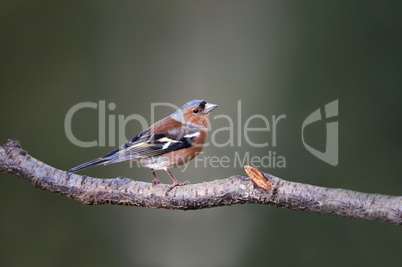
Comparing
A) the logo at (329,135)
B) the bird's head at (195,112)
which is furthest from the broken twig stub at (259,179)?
the logo at (329,135)

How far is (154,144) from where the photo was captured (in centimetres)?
342

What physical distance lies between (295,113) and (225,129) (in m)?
0.77

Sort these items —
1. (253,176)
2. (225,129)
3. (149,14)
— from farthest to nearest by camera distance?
(149,14)
(225,129)
(253,176)

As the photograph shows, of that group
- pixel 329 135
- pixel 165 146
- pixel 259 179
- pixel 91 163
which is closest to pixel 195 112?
pixel 165 146

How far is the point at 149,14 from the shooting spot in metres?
4.80

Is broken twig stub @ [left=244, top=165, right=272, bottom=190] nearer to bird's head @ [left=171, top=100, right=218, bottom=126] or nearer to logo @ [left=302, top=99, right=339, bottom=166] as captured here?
bird's head @ [left=171, top=100, right=218, bottom=126]

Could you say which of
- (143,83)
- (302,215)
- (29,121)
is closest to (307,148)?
(302,215)

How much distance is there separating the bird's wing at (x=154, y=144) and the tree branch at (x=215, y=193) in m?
0.38

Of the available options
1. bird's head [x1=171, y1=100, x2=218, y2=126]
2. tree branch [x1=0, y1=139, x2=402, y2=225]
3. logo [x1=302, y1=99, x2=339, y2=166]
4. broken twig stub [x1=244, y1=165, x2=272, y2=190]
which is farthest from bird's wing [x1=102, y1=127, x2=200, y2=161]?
logo [x1=302, y1=99, x2=339, y2=166]

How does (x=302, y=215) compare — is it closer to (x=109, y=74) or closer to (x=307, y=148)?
(x=307, y=148)

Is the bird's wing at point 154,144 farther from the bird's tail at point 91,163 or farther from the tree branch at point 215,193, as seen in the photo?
the tree branch at point 215,193

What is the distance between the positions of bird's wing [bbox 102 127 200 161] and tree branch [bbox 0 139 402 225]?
382mm

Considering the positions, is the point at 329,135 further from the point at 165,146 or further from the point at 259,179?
the point at 259,179

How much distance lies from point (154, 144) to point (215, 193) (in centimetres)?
90
